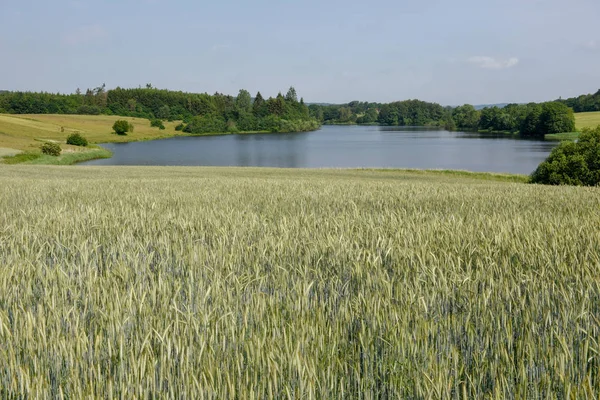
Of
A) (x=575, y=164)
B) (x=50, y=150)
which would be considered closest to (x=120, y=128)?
(x=50, y=150)

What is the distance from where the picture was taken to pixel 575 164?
36.4 m

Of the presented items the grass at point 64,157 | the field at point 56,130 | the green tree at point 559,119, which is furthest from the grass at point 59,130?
the green tree at point 559,119

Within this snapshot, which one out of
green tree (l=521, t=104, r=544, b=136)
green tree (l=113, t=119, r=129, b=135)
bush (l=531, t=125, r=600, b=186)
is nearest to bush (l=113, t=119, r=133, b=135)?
green tree (l=113, t=119, r=129, b=135)

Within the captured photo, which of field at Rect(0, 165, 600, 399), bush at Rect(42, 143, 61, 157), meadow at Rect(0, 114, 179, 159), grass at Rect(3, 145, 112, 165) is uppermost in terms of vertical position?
meadow at Rect(0, 114, 179, 159)

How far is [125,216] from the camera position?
6.09m

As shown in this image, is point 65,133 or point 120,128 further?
point 120,128

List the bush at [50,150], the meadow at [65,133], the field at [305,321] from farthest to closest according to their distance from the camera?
the meadow at [65,133]
the bush at [50,150]
the field at [305,321]

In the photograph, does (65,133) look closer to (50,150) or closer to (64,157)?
(64,157)

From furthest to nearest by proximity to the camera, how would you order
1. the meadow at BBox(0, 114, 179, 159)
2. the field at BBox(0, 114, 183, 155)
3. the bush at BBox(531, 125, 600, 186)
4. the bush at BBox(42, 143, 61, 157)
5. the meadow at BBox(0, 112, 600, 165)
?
the field at BBox(0, 114, 183, 155) → the meadow at BBox(0, 114, 179, 159) → the meadow at BBox(0, 112, 600, 165) → the bush at BBox(42, 143, 61, 157) → the bush at BBox(531, 125, 600, 186)

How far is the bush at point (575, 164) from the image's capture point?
1416 inches

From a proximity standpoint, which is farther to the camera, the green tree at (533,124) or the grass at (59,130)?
the green tree at (533,124)

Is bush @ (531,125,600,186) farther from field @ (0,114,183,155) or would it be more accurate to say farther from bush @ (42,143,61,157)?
field @ (0,114,183,155)

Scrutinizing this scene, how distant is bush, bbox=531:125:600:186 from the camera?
35969 mm

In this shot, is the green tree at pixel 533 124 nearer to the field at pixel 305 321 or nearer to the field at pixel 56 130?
the field at pixel 56 130
